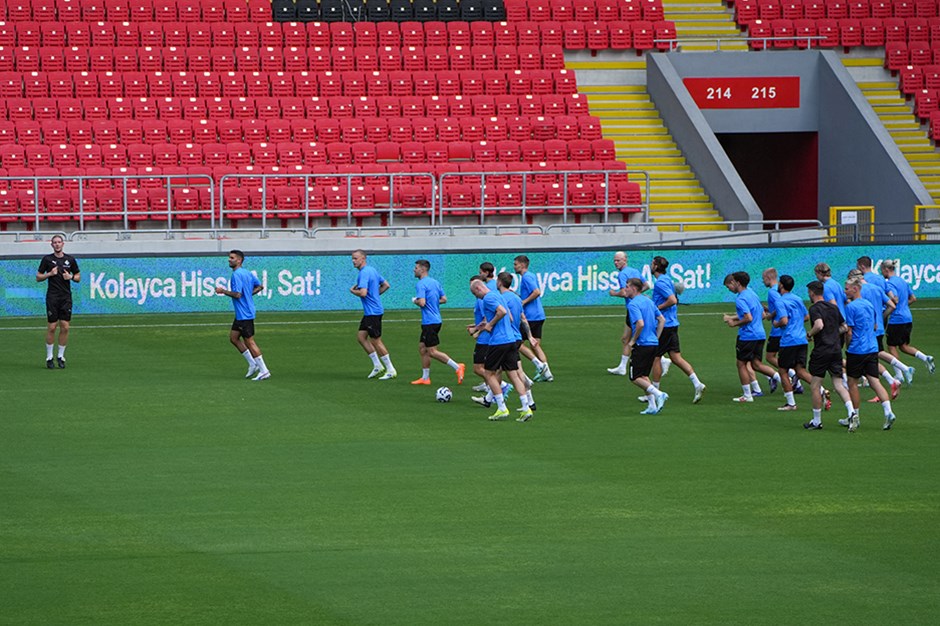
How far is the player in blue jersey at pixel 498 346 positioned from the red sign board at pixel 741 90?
81.0ft

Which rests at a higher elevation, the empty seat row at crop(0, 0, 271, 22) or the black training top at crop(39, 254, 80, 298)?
the empty seat row at crop(0, 0, 271, 22)

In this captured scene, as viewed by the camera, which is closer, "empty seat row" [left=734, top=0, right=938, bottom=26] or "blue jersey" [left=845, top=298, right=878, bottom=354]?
"blue jersey" [left=845, top=298, right=878, bottom=354]

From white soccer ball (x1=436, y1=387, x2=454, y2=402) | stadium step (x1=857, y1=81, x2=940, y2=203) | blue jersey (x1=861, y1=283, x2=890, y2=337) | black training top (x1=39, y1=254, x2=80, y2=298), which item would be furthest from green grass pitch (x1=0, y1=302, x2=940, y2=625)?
stadium step (x1=857, y1=81, x2=940, y2=203)

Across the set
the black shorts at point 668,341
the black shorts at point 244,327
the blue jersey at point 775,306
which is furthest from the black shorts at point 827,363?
the black shorts at point 244,327

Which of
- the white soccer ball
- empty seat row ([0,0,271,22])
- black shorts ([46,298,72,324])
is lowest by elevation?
the white soccer ball

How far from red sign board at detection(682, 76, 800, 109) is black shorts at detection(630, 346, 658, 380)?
24.1m

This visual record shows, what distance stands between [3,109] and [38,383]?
662 inches

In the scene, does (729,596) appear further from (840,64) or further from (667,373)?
(840,64)

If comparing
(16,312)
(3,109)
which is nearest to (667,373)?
(16,312)

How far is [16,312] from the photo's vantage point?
28984 millimetres

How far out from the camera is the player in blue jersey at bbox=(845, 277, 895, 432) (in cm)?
1688

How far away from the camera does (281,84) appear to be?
37.7 m

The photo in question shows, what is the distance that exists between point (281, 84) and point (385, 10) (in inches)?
212

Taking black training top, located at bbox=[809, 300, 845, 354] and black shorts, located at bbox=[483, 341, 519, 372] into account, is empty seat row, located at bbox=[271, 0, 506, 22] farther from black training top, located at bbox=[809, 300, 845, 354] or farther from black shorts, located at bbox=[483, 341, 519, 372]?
black training top, located at bbox=[809, 300, 845, 354]
